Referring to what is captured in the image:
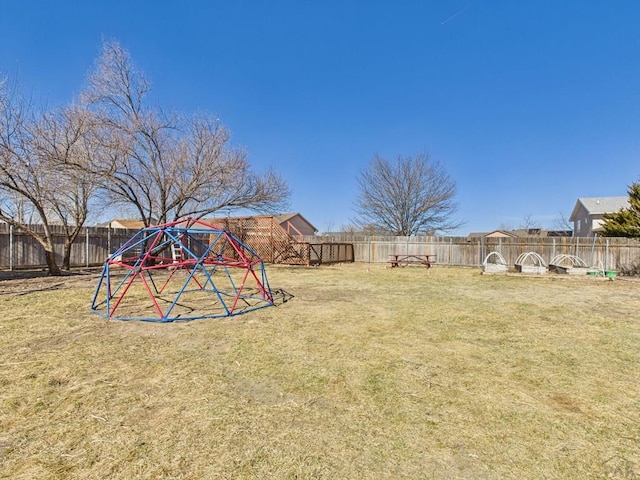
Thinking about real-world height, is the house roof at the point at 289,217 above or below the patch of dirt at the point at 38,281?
above

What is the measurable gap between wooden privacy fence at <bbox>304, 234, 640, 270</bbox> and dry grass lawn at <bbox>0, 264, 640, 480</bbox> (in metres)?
11.8

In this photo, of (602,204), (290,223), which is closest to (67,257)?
(290,223)

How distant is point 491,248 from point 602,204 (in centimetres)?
1868

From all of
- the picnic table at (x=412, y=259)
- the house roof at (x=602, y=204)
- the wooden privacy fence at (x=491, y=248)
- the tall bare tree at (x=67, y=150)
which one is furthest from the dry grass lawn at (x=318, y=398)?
the house roof at (x=602, y=204)

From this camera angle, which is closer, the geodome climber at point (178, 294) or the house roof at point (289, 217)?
the geodome climber at point (178, 294)

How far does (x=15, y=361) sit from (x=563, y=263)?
18.4 metres

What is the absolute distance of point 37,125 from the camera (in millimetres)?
9961

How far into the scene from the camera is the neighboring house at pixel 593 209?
26.5 m

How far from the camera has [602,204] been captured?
2767 centimetres

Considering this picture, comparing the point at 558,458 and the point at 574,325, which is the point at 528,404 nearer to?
the point at 558,458

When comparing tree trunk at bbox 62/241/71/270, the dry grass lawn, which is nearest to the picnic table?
the dry grass lawn

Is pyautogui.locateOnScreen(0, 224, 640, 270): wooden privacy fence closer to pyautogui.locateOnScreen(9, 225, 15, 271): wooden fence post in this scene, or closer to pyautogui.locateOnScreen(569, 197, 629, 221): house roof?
pyautogui.locateOnScreen(9, 225, 15, 271): wooden fence post

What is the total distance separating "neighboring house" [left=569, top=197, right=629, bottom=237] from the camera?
2652cm

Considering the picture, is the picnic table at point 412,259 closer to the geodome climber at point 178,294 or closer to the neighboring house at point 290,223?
the geodome climber at point 178,294
